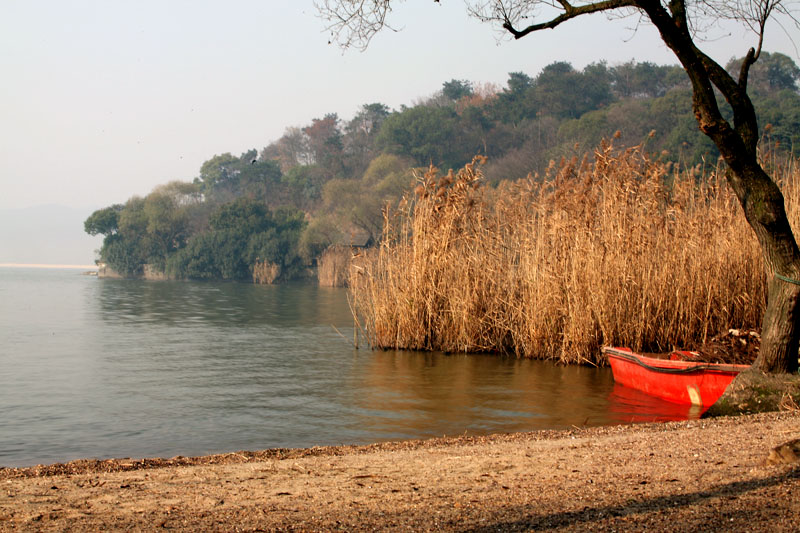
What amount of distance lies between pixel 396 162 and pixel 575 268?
177 ft

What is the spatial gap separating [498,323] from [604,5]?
7.01 metres

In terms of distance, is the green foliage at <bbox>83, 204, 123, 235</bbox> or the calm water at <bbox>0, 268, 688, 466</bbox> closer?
the calm water at <bbox>0, 268, 688, 466</bbox>

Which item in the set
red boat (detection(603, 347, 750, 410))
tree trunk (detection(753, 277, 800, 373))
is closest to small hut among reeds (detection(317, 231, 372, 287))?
red boat (detection(603, 347, 750, 410))

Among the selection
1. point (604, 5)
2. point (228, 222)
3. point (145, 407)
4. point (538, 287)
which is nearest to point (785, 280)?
point (604, 5)

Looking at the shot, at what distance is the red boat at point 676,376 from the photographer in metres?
9.06

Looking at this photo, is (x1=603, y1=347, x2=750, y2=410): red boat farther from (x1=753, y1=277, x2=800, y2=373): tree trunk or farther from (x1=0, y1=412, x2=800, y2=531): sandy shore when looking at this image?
(x1=0, y1=412, x2=800, y2=531): sandy shore

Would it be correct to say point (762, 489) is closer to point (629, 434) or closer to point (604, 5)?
point (629, 434)

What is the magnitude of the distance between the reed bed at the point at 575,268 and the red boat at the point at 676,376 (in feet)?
4.04

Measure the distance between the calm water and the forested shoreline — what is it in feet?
97.4

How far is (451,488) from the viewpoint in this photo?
4887 mm

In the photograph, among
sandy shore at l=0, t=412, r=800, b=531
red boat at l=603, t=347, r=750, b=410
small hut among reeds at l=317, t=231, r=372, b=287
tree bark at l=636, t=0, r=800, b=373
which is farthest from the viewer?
small hut among reeds at l=317, t=231, r=372, b=287

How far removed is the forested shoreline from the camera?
177 feet

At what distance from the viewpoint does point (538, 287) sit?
13.1 m

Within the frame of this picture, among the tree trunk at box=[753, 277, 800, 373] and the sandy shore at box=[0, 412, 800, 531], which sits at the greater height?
the tree trunk at box=[753, 277, 800, 373]
